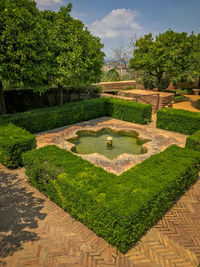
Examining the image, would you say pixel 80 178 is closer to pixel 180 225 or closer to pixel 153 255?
pixel 153 255

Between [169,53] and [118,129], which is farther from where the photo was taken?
[169,53]

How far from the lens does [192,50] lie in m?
22.4

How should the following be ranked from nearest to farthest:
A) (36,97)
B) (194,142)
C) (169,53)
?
(194,142), (36,97), (169,53)

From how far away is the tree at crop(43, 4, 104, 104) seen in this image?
13.2m

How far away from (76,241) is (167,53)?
70.0ft

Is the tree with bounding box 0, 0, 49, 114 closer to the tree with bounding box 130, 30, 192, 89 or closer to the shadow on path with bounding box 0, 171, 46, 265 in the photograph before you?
the shadow on path with bounding box 0, 171, 46, 265

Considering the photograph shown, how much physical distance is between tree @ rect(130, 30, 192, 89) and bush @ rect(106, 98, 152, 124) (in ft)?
29.1

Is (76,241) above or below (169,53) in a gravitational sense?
below

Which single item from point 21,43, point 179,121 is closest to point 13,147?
point 21,43

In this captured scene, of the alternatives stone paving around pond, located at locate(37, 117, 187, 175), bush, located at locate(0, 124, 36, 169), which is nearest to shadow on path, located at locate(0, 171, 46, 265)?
bush, located at locate(0, 124, 36, 169)

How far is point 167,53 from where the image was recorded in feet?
69.9

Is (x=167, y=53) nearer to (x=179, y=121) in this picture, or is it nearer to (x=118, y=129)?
(x=179, y=121)

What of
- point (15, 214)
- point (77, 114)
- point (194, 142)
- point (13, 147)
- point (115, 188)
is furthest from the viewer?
point (77, 114)

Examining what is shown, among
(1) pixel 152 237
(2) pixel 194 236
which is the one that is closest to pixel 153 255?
(1) pixel 152 237
